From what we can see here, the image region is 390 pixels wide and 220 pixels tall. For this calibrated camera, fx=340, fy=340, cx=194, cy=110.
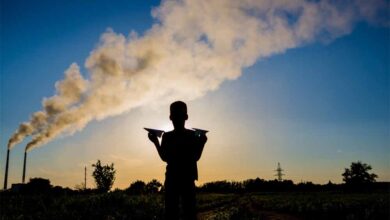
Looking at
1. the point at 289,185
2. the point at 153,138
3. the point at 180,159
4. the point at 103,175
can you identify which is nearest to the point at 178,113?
the point at 153,138

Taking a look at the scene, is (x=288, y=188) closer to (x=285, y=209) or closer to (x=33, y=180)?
(x=33, y=180)

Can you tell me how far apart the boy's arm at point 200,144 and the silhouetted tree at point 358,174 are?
12592 centimetres

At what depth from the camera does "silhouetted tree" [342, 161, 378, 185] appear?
384ft

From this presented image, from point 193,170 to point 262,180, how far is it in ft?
429

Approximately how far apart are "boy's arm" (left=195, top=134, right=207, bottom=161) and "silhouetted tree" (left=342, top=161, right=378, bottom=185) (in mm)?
125916

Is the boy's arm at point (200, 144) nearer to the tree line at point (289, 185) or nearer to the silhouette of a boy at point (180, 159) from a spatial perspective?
the silhouette of a boy at point (180, 159)

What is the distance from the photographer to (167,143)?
462 centimetres

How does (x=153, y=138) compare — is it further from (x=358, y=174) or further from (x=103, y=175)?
(x=358, y=174)

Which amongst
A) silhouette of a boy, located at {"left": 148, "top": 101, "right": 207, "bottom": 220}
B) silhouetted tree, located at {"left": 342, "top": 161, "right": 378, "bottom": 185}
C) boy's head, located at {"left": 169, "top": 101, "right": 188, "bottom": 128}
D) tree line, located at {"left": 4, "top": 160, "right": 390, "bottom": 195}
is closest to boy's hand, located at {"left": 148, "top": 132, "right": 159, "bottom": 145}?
silhouette of a boy, located at {"left": 148, "top": 101, "right": 207, "bottom": 220}

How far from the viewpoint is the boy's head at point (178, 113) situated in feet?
15.2

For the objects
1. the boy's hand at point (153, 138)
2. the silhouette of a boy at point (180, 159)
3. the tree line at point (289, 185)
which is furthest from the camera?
the tree line at point (289, 185)

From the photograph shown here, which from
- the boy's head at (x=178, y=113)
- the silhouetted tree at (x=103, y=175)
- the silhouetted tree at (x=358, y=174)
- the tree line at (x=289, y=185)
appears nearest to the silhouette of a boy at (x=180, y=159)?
the boy's head at (x=178, y=113)

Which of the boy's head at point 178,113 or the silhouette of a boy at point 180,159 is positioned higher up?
the boy's head at point 178,113

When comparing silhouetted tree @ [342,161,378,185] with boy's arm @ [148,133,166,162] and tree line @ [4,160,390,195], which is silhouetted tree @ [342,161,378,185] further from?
boy's arm @ [148,133,166,162]
